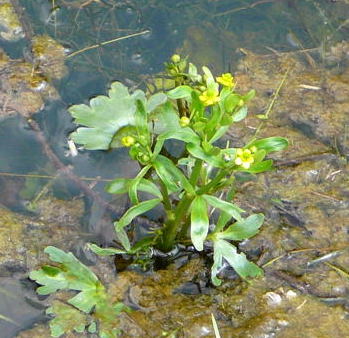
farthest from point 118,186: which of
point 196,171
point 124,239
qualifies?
point 196,171

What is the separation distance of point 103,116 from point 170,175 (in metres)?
0.64

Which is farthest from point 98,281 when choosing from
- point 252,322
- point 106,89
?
point 106,89

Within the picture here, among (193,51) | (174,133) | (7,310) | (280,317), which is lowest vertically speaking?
(280,317)

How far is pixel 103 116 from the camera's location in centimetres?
315

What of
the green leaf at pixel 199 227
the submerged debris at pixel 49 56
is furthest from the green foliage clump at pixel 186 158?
the submerged debris at pixel 49 56

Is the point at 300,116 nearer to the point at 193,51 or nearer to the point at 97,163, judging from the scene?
the point at 193,51

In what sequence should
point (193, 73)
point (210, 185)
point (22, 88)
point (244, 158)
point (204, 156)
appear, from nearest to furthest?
point (244, 158)
point (204, 156)
point (210, 185)
point (193, 73)
point (22, 88)

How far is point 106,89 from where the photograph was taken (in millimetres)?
3662

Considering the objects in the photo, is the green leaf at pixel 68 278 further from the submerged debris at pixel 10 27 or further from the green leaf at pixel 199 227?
the submerged debris at pixel 10 27

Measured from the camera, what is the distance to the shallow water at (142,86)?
3086mm

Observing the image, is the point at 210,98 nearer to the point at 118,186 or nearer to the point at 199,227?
the point at 199,227

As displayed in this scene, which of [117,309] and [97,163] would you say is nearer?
[117,309]

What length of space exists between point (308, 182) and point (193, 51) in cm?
113

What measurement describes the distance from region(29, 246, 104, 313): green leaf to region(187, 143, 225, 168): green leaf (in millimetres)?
770
